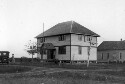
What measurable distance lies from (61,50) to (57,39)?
2.79m

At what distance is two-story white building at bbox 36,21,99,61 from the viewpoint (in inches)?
1909

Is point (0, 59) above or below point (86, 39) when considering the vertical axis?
below

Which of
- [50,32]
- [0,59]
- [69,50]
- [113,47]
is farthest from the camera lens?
[113,47]

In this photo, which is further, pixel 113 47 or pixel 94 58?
pixel 113 47

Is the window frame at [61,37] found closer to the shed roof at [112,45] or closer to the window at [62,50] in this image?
the window at [62,50]

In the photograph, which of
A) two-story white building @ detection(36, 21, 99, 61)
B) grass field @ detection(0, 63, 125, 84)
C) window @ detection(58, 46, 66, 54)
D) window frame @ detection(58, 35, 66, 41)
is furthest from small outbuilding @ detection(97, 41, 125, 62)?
grass field @ detection(0, 63, 125, 84)

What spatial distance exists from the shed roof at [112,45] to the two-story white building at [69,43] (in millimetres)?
11951

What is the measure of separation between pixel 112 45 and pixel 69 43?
20.8 meters

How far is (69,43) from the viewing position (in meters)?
48.3

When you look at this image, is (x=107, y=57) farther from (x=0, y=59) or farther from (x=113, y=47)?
(x=0, y=59)

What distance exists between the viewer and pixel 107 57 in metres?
65.6

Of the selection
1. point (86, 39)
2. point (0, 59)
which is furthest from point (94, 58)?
point (0, 59)

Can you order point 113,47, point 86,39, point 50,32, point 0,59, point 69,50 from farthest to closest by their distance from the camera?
point 113,47, point 50,32, point 86,39, point 69,50, point 0,59

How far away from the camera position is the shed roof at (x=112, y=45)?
63.3 metres
